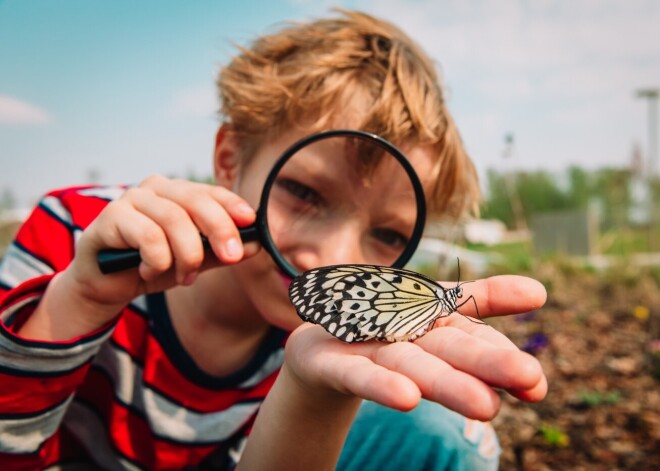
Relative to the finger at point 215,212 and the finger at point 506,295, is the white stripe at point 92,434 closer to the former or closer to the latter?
the finger at point 215,212

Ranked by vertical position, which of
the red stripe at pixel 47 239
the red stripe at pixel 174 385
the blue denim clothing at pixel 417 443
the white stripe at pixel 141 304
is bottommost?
the blue denim clothing at pixel 417 443

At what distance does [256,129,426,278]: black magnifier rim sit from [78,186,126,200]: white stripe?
1.01m

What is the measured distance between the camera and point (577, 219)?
13602mm

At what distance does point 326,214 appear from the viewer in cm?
223

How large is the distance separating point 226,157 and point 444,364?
1869mm

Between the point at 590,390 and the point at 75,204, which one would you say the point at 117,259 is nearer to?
the point at 75,204

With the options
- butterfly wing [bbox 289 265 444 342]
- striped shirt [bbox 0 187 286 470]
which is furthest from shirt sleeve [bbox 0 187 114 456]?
butterfly wing [bbox 289 265 444 342]

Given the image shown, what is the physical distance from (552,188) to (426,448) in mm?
31921

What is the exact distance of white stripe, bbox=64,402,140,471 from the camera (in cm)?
250

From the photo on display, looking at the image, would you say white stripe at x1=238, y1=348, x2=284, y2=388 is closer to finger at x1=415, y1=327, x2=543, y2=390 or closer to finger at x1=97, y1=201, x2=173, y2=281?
finger at x1=97, y1=201, x2=173, y2=281

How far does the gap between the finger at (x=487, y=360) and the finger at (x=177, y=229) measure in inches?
34.1

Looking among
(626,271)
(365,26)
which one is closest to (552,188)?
(626,271)

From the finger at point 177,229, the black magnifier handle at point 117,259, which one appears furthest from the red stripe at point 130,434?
the finger at point 177,229

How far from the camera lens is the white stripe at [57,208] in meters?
2.48
